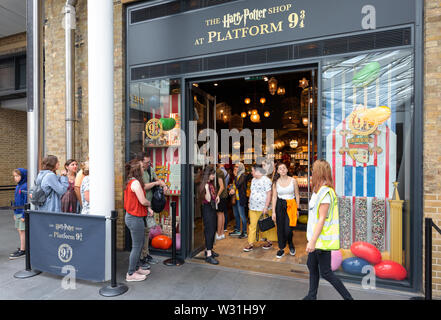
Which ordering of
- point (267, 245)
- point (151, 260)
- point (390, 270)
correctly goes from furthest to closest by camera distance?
point (267, 245) → point (151, 260) → point (390, 270)

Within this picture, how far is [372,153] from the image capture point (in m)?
3.74

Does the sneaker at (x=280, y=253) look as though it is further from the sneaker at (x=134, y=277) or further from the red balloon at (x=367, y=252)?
the sneaker at (x=134, y=277)

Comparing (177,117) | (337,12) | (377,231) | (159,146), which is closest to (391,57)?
(337,12)

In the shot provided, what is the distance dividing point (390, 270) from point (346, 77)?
2800mm

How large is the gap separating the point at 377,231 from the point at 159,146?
13.2 feet

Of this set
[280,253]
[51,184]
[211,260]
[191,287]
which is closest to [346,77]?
[280,253]

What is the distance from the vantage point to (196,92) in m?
5.14

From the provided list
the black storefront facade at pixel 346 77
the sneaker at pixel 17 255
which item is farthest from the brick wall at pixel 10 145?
the black storefront facade at pixel 346 77

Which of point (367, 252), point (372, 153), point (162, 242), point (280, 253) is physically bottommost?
point (280, 253)

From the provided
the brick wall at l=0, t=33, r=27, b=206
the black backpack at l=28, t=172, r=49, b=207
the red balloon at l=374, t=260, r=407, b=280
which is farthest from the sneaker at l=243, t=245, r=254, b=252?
the brick wall at l=0, t=33, r=27, b=206

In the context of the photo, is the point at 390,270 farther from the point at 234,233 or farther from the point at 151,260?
the point at 151,260

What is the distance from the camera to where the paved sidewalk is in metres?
3.35

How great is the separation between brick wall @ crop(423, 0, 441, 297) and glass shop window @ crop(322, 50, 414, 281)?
189 mm
